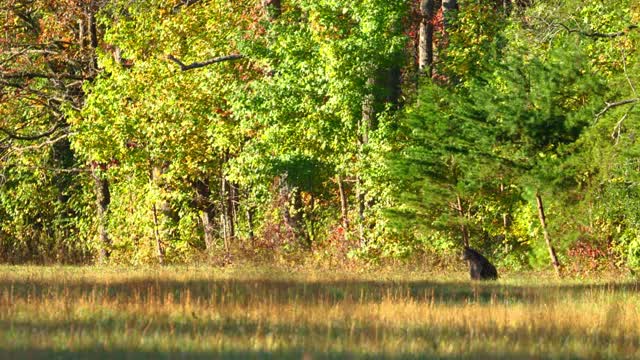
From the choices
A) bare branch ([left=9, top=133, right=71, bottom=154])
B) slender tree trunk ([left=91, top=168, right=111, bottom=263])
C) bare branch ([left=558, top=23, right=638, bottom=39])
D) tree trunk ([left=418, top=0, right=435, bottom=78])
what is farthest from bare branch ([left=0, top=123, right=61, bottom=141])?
bare branch ([left=558, top=23, right=638, bottom=39])

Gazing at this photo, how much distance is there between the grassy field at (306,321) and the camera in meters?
12.1

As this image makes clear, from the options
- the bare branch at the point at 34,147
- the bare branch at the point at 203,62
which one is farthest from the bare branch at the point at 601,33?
the bare branch at the point at 34,147

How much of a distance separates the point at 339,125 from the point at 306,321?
58.4ft

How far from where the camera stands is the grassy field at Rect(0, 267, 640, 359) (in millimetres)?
12094

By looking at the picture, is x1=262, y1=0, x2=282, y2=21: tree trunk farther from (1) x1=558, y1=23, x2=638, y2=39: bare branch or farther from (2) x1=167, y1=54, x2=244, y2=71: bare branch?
(1) x1=558, y1=23, x2=638, y2=39: bare branch

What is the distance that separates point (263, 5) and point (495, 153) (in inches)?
387

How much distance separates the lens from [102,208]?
42438 millimetres

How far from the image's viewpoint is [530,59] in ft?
97.1

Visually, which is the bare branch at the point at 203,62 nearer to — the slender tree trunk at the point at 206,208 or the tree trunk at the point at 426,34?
the slender tree trunk at the point at 206,208

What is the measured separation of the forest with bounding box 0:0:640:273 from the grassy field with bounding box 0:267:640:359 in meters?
7.15

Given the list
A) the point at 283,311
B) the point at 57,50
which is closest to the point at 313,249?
the point at 57,50

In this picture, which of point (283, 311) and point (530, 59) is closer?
point (283, 311)

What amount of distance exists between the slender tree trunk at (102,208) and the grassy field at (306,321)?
18.6 m

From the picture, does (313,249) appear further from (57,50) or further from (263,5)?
(57,50)
